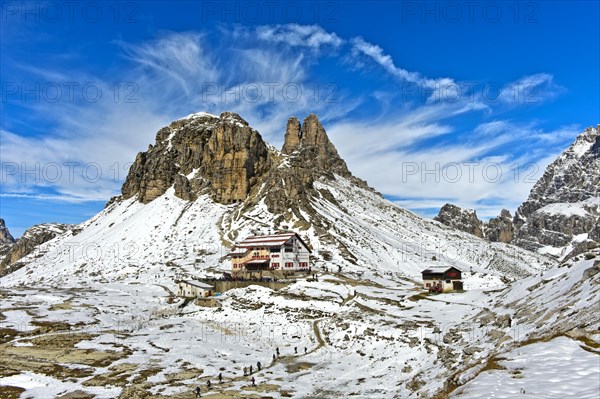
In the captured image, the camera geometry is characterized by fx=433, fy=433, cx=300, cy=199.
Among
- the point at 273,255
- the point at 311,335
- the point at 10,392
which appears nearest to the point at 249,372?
the point at 311,335

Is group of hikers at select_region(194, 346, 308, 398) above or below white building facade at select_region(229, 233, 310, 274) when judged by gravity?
below

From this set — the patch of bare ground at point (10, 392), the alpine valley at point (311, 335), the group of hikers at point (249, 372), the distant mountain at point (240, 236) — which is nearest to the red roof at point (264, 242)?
the alpine valley at point (311, 335)

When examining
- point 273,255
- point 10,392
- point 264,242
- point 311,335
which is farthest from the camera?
point 264,242

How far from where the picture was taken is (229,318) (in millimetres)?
73625

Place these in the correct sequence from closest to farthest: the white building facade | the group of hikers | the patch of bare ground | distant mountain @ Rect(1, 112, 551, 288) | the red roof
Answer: the group of hikers → the patch of bare ground → the white building facade → the red roof → distant mountain @ Rect(1, 112, 551, 288)

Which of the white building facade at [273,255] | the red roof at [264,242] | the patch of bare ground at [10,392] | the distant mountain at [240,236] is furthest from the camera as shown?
the distant mountain at [240,236]

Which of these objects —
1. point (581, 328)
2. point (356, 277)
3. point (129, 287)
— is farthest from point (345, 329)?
point (129, 287)

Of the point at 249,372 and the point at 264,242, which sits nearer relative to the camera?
the point at 249,372

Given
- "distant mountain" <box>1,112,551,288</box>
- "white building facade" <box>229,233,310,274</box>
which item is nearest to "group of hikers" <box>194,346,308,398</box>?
"white building facade" <box>229,233,310,274</box>

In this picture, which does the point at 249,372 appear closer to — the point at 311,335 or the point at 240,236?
the point at 311,335

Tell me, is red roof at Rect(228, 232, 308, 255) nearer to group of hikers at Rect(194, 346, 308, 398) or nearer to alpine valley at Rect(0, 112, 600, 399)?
alpine valley at Rect(0, 112, 600, 399)

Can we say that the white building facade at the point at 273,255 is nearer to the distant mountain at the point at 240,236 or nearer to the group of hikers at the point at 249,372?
the distant mountain at the point at 240,236

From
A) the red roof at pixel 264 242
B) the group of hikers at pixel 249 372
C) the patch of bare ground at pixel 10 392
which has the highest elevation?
the red roof at pixel 264 242

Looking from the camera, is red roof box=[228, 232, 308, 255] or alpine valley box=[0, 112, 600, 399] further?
red roof box=[228, 232, 308, 255]
